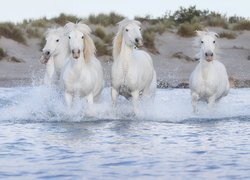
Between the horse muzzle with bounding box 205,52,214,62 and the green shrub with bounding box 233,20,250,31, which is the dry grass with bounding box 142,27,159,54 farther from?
the horse muzzle with bounding box 205,52,214,62

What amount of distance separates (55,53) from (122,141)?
4888 millimetres

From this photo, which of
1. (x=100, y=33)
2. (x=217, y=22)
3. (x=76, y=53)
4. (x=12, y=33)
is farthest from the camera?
(x=217, y=22)

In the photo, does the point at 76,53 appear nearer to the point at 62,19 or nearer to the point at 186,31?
the point at 186,31

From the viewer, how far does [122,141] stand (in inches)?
364

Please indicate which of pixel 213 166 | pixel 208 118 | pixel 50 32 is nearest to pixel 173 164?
pixel 213 166

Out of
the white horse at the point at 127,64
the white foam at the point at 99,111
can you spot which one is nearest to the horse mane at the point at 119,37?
the white horse at the point at 127,64

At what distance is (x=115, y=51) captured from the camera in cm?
1254

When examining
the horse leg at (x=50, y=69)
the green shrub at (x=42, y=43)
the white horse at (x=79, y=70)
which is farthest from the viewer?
the green shrub at (x=42, y=43)

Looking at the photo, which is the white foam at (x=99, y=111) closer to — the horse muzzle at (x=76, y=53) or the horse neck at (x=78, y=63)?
the horse neck at (x=78, y=63)

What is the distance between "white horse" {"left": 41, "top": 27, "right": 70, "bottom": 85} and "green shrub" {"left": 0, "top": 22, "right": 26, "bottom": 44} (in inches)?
546

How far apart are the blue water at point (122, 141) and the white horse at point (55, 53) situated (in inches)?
14.4

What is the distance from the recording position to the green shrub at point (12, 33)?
28.0m

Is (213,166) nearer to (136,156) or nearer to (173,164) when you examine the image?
(173,164)

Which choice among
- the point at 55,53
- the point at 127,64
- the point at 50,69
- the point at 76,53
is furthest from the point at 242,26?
the point at 76,53
